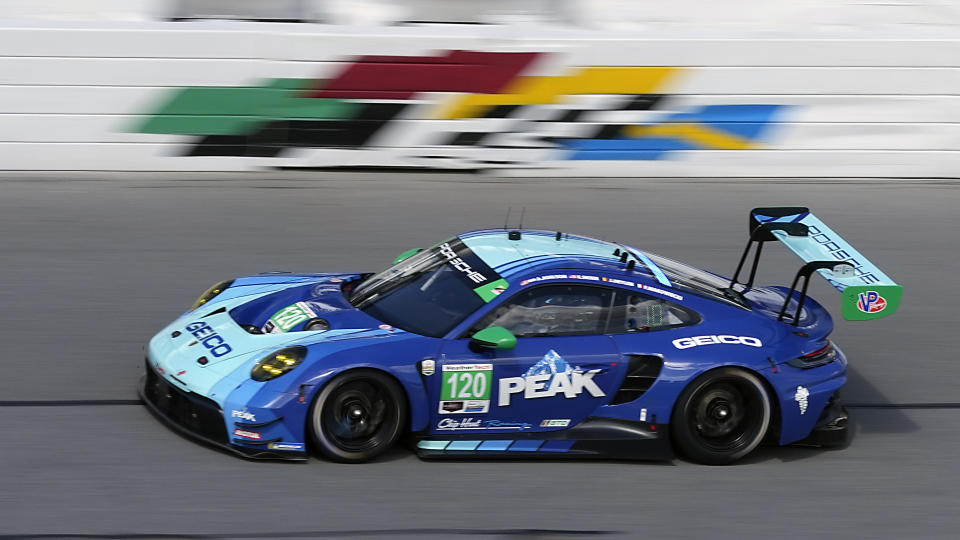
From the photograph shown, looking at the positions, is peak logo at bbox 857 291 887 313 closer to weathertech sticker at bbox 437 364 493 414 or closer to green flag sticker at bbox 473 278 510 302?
green flag sticker at bbox 473 278 510 302

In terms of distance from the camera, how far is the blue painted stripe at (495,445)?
19.5ft

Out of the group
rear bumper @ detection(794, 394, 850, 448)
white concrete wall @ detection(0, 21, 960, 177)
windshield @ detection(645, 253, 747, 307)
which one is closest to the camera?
rear bumper @ detection(794, 394, 850, 448)

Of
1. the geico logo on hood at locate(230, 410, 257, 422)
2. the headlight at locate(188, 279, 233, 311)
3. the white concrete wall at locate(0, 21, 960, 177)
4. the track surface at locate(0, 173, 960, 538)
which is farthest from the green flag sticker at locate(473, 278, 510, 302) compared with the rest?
the white concrete wall at locate(0, 21, 960, 177)

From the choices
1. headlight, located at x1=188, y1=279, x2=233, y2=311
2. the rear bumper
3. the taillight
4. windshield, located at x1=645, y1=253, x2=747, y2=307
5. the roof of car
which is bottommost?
the rear bumper

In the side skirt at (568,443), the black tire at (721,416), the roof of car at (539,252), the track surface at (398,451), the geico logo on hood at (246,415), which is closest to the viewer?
the track surface at (398,451)

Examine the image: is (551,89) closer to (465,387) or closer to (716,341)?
(716,341)

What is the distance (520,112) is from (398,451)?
5.75 meters

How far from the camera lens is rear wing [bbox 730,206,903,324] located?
6.16 meters

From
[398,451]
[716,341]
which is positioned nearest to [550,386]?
[398,451]

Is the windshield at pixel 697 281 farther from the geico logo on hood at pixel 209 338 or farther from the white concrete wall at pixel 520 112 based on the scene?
the white concrete wall at pixel 520 112

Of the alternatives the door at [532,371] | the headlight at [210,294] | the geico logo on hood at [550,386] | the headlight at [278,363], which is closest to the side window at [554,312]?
the door at [532,371]

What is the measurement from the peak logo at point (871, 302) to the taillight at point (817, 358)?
40 centimetres

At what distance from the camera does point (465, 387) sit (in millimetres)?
5867

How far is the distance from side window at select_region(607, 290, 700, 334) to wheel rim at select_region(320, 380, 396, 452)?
124cm
